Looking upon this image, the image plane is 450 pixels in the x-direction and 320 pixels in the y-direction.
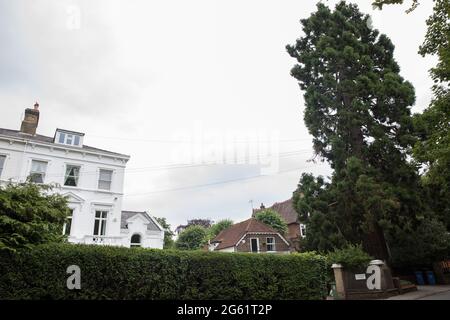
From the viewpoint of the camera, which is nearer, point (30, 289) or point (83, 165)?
point (30, 289)

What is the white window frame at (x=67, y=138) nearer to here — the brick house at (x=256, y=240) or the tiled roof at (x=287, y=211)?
the brick house at (x=256, y=240)

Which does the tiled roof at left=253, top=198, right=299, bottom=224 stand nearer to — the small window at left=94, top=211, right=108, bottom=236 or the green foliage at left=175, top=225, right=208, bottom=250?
the green foliage at left=175, top=225, right=208, bottom=250

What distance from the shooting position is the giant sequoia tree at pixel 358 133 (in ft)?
58.3

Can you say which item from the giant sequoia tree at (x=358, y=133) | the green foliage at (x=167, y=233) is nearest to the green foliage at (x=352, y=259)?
the giant sequoia tree at (x=358, y=133)

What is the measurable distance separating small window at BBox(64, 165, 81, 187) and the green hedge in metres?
14.3

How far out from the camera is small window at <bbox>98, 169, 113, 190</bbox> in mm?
22938

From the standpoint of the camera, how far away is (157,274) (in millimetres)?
9758

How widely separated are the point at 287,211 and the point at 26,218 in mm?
41929

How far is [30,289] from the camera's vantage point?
26.8 ft

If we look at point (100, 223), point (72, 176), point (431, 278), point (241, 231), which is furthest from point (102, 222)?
point (431, 278)

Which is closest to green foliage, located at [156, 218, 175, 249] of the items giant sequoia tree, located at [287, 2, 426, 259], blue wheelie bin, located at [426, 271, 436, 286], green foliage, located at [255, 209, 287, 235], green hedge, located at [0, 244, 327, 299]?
green foliage, located at [255, 209, 287, 235]

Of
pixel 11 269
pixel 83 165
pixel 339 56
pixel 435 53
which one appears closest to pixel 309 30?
pixel 339 56
